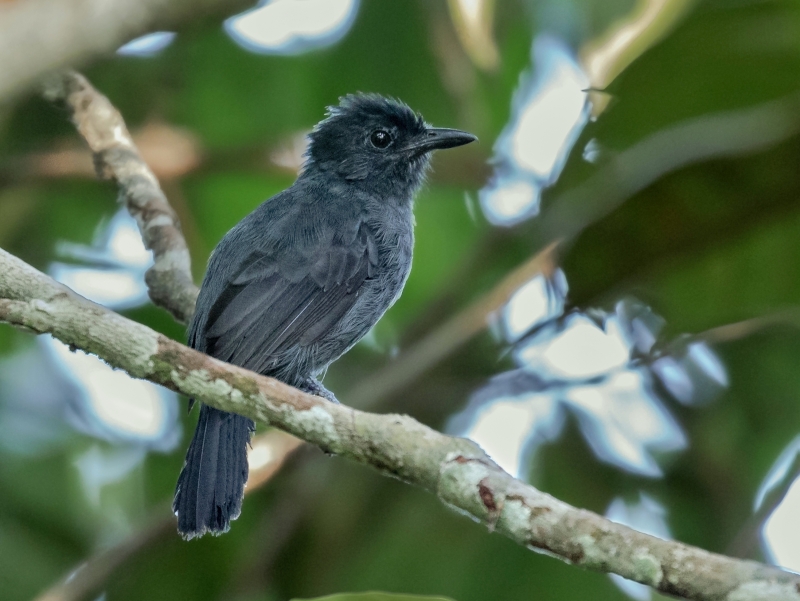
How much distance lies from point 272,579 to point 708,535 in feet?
6.61

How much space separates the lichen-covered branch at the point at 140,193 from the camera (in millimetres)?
4109

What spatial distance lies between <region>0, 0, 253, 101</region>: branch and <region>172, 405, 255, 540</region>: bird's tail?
1.36m

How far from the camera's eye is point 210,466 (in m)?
3.62

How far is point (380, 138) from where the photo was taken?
17.1 ft

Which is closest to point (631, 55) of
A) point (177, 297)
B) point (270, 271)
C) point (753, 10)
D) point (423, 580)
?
point (753, 10)

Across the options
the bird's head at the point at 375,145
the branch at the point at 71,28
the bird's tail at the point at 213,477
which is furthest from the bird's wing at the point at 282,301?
the branch at the point at 71,28

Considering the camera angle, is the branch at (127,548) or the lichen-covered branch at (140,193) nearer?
the branch at (127,548)

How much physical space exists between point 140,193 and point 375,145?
→ 4.64 feet

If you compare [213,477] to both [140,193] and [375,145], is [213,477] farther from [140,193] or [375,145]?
[375,145]

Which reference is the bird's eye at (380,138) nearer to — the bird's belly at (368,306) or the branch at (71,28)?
the bird's belly at (368,306)

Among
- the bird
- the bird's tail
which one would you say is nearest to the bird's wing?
the bird

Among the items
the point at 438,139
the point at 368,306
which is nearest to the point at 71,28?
the point at 368,306

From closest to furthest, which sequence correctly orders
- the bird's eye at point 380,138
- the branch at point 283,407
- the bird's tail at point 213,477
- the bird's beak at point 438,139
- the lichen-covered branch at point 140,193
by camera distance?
the branch at point 283,407, the bird's tail at point 213,477, the lichen-covered branch at point 140,193, the bird's beak at point 438,139, the bird's eye at point 380,138

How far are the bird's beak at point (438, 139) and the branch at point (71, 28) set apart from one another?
77.2 inches
